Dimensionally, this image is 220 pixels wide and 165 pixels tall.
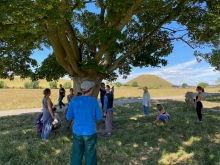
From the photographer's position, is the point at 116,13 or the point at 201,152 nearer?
the point at 201,152

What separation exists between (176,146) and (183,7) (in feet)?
17.6

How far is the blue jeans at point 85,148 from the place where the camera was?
4535 millimetres

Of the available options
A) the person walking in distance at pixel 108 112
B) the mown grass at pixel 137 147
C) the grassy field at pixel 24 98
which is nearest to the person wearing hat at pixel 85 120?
the mown grass at pixel 137 147

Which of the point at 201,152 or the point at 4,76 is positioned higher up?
the point at 4,76

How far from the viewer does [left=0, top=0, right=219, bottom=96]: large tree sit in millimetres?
7898

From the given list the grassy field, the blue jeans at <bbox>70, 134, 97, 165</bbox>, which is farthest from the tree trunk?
the grassy field

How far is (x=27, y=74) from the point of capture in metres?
11.4

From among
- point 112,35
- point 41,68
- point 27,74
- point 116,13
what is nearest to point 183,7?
point 116,13

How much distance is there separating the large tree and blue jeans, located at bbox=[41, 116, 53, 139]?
1804 millimetres

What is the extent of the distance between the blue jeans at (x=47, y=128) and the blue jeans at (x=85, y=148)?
370 cm

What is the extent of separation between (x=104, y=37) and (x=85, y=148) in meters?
4.05

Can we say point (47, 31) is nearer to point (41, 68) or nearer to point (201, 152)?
point (41, 68)

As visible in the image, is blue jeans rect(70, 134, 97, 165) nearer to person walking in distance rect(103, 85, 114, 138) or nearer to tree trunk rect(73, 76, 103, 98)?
person walking in distance rect(103, 85, 114, 138)

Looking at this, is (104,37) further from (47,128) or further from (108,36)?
(47,128)
